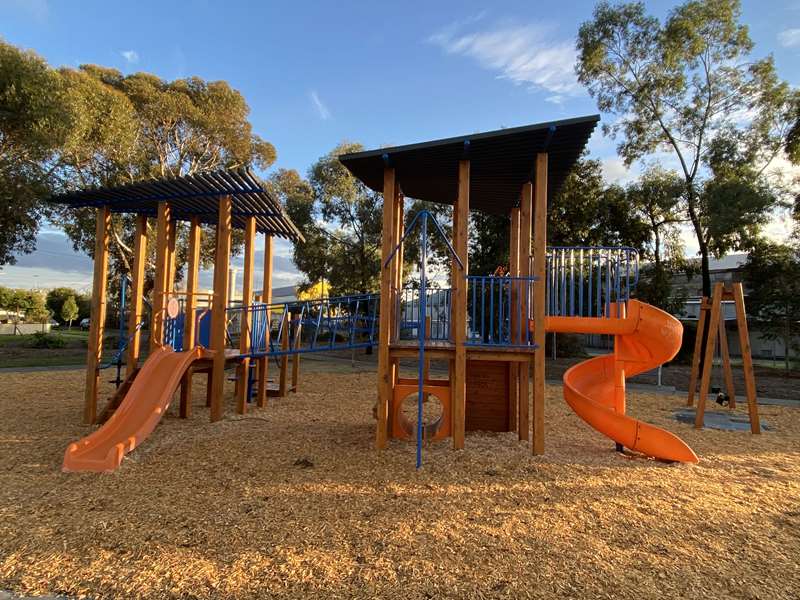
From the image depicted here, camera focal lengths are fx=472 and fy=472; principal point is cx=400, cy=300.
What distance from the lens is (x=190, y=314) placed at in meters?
9.20

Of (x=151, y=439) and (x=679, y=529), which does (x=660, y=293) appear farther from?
(x=151, y=439)

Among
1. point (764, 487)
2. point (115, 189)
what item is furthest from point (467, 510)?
point (115, 189)

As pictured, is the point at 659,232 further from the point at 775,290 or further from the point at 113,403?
the point at 113,403

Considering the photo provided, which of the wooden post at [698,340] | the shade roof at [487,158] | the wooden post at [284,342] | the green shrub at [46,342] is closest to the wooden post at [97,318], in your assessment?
the wooden post at [284,342]

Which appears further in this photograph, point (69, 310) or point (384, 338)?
point (69, 310)

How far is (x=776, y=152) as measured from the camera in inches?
716

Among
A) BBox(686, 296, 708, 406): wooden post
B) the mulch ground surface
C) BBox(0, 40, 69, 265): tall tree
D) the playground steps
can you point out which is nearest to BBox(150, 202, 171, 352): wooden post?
the playground steps

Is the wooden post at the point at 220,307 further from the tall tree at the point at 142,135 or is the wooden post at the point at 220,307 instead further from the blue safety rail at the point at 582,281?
the tall tree at the point at 142,135

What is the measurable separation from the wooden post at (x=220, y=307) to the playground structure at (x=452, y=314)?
23mm

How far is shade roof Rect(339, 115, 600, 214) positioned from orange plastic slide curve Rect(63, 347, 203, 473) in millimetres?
4194

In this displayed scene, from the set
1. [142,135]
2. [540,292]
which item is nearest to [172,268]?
[540,292]

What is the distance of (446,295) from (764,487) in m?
4.96

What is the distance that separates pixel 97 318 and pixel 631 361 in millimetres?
8634

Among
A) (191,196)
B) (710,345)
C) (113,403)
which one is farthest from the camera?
(710,345)
